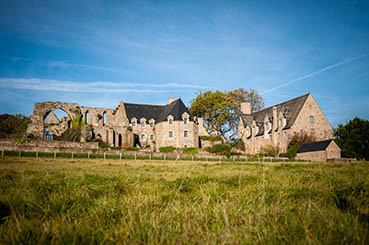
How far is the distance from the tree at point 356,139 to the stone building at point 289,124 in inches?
152

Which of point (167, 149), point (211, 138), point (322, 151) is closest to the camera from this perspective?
point (322, 151)

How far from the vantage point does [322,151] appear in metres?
32.4

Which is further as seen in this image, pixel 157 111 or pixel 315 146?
pixel 157 111

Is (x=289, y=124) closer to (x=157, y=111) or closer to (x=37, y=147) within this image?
(x=157, y=111)

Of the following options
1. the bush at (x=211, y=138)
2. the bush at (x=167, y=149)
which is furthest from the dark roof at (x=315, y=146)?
the bush at (x=167, y=149)

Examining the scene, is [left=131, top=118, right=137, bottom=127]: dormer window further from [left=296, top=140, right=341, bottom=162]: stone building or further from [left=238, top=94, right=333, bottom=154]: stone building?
[left=296, top=140, right=341, bottom=162]: stone building

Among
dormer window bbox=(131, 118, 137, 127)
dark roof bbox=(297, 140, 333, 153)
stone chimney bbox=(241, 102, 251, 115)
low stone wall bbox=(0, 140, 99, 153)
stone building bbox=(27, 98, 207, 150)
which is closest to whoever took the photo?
low stone wall bbox=(0, 140, 99, 153)

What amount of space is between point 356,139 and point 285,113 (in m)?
11.5

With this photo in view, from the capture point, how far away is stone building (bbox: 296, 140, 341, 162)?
3203 cm

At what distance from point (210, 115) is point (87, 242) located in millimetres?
53815

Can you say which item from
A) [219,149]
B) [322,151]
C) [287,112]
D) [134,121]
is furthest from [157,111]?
[322,151]

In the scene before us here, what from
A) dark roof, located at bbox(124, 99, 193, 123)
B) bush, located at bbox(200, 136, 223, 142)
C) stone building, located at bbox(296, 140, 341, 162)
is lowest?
stone building, located at bbox(296, 140, 341, 162)

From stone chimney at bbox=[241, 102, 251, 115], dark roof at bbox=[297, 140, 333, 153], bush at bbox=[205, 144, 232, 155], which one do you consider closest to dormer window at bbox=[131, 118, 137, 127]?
bush at bbox=[205, 144, 232, 155]

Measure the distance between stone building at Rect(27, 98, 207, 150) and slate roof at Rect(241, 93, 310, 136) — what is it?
401 inches
